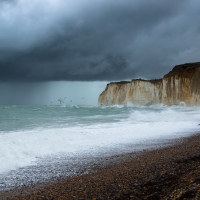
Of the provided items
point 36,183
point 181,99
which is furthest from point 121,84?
point 36,183

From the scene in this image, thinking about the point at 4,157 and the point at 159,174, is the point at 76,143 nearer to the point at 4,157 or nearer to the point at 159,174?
the point at 4,157

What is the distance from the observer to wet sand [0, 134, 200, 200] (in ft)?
14.3

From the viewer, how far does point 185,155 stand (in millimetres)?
7867

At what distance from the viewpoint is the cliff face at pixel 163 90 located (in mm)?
59031

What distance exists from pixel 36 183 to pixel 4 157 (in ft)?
9.89

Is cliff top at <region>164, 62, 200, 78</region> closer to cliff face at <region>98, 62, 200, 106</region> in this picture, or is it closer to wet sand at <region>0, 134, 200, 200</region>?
cliff face at <region>98, 62, 200, 106</region>

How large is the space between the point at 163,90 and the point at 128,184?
6973 centimetres

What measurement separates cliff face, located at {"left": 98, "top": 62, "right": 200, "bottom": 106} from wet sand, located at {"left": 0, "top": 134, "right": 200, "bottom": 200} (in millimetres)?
54090

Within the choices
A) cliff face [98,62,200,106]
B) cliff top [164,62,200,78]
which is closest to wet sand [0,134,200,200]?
cliff face [98,62,200,106]

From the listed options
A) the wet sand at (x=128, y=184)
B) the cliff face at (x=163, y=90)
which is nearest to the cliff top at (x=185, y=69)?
the cliff face at (x=163, y=90)

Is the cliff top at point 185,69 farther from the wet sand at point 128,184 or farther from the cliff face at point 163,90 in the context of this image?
the wet sand at point 128,184

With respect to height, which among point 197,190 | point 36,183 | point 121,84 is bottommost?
point 36,183

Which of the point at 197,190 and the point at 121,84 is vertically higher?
the point at 121,84

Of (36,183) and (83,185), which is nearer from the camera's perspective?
(83,185)
